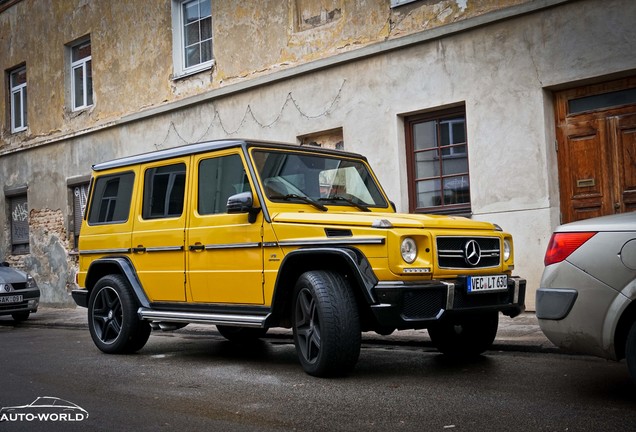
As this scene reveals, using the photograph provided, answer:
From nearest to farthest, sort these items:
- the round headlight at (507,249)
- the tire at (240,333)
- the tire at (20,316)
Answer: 1. the round headlight at (507,249)
2. the tire at (240,333)
3. the tire at (20,316)

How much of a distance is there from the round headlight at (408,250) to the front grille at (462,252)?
0.79ft

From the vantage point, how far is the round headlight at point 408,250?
615cm

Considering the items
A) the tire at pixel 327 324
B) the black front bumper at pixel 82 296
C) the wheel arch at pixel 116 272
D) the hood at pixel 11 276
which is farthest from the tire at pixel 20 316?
the tire at pixel 327 324

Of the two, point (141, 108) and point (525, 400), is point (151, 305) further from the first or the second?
point (141, 108)

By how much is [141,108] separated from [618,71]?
413 inches

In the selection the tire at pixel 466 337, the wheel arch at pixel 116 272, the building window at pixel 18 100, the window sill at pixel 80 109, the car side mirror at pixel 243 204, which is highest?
the building window at pixel 18 100

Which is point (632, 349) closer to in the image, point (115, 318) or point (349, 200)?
point (349, 200)

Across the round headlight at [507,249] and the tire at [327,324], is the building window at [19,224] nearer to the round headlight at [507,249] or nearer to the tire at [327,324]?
the tire at [327,324]

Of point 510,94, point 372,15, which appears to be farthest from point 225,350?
point 372,15

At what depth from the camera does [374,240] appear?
620 centimetres

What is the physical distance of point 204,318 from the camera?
748cm

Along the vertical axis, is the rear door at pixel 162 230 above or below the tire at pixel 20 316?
above

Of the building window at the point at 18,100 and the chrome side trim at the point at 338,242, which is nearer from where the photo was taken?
the chrome side trim at the point at 338,242

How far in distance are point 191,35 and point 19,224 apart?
837 centimetres
